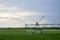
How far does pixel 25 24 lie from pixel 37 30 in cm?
305

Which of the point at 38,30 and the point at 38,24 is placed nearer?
the point at 38,24

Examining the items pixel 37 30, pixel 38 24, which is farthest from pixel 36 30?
pixel 38 24

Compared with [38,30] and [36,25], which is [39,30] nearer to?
[38,30]

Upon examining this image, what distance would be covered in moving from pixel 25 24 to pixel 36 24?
7.08 m

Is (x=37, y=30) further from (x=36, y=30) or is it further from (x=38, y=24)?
(x=38, y=24)

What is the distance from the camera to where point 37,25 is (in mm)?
52375

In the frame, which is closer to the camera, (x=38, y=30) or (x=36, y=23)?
(x=36, y=23)

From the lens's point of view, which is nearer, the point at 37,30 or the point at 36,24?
the point at 36,24

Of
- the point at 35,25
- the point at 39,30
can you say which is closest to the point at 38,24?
the point at 35,25

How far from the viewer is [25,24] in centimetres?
5878

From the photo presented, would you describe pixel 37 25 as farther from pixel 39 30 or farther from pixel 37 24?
pixel 39 30

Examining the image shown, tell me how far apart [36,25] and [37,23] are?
1.90 ft

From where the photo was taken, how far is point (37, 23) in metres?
52.5

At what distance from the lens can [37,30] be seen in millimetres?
57438
